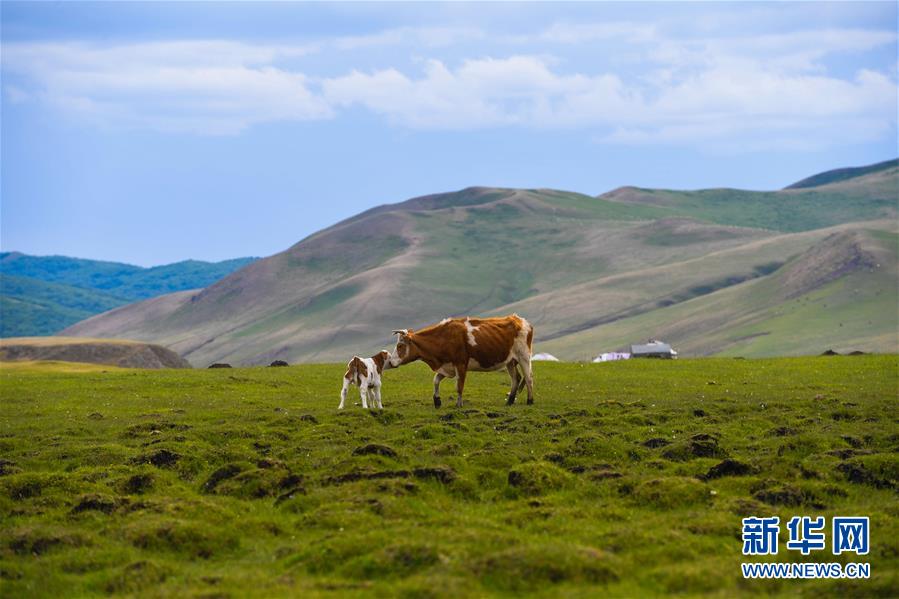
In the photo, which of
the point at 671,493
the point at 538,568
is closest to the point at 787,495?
the point at 671,493

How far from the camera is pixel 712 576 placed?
17.2 m

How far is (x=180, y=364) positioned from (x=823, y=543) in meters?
91.2

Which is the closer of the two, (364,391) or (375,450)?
(375,450)

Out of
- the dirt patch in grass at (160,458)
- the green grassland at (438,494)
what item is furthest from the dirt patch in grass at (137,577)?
the dirt patch in grass at (160,458)

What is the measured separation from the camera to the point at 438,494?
23.4m

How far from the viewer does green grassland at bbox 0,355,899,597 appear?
58.2 ft

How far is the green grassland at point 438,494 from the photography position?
17750mm

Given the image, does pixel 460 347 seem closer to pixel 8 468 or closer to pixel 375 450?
pixel 375 450

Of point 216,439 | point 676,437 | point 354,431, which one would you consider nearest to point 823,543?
point 676,437

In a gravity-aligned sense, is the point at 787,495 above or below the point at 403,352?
below

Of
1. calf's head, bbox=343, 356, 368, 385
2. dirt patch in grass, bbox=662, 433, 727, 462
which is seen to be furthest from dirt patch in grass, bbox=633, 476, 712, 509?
calf's head, bbox=343, 356, 368, 385

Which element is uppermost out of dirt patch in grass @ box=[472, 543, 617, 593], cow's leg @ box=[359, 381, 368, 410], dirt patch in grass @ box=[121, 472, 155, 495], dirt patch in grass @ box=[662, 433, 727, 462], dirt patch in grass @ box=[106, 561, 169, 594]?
cow's leg @ box=[359, 381, 368, 410]

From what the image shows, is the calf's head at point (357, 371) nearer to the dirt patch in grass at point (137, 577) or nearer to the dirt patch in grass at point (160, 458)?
the dirt patch in grass at point (160, 458)

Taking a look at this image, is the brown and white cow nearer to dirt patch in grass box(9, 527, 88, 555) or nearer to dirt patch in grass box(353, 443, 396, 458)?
dirt patch in grass box(353, 443, 396, 458)
